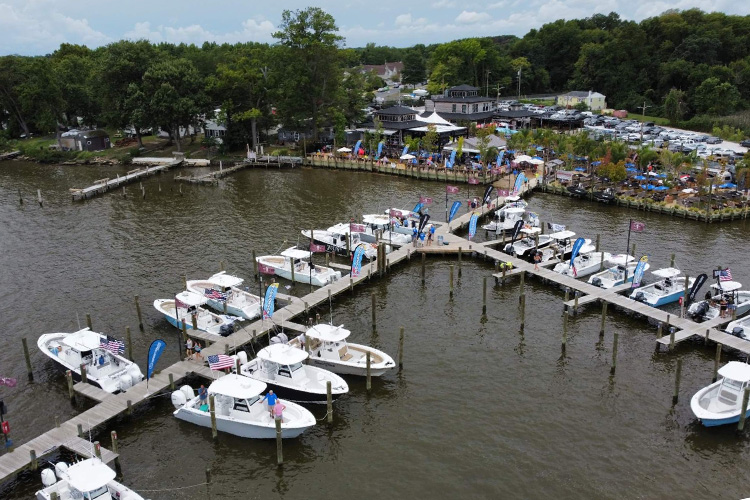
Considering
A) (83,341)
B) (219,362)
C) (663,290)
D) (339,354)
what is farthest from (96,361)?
(663,290)

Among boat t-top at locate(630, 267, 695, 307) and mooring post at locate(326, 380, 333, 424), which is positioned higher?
boat t-top at locate(630, 267, 695, 307)

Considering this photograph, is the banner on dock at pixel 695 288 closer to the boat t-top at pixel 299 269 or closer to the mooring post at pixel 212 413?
the boat t-top at pixel 299 269

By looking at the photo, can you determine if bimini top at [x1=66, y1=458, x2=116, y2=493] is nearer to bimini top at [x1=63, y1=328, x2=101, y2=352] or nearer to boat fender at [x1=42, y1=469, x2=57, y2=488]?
boat fender at [x1=42, y1=469, x2=57, y2=488]

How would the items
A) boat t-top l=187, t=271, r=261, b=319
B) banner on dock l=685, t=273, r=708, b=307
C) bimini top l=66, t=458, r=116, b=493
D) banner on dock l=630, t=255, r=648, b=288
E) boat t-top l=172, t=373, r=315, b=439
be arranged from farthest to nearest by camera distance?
1. banner on dock l=630, t=255, r=648, b=288
2. boat t-top l=187, t=271, r=261, b=319
3. banner on dock l=685, t=273, r=708, b=307
4. boat t-top l=172, t=373, r=315, b=439
5. bimini top l=66, t=458, r=116, b=493

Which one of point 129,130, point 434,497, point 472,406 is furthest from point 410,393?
point 129,130

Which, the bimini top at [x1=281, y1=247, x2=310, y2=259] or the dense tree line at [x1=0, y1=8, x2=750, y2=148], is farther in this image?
the dense tree line at [x1=0, y1=8, x2=750, y2=148]

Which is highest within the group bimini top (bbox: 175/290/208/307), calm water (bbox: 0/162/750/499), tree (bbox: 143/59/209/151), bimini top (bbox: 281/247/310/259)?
tree (bbox: 143/59/209/151)

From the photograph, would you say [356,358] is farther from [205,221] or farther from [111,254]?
[205,221]

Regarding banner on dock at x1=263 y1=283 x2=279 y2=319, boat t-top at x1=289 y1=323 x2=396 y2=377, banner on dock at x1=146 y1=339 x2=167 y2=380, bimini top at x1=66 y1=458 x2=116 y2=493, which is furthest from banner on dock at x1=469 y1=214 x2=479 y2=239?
bimini top at x1=66 y1=458 x2=116 y2=493

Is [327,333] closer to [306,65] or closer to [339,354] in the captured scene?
[339,354]
